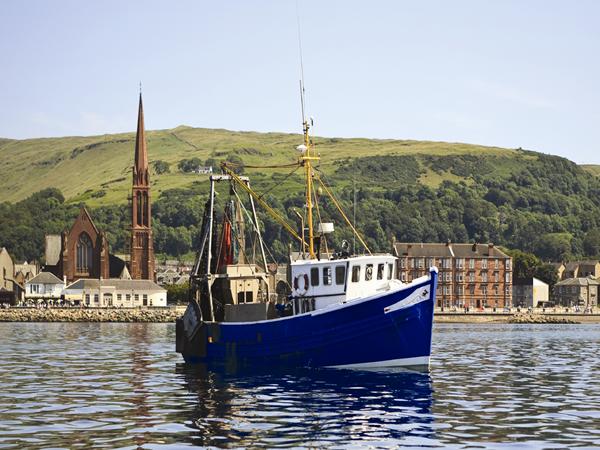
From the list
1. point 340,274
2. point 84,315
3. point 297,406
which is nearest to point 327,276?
point 340,274

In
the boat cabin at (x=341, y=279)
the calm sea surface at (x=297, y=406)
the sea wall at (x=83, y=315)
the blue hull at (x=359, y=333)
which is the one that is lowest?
the sea wall at (x=83, y=315)

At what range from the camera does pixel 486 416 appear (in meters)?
41.8

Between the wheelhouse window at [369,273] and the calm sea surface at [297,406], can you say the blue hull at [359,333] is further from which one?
the wheelhouse window at [369,273]

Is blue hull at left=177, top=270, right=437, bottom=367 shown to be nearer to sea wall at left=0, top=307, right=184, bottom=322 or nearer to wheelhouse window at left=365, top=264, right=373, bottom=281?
wheelhouse window at left=365, top=264, right=373, bottom=281

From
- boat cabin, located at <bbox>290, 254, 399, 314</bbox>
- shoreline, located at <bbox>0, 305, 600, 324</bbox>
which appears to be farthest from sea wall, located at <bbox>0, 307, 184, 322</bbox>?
boat cabin, located at <bbox>290, 254, 399, 314</bbox>

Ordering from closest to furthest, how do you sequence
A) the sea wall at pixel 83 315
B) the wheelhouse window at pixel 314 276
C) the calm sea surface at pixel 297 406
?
1. the calm sea surface at pixel 297 406
2. the wheelhouse window at pixel 314 276
3. the sea wall at pixel 83 315

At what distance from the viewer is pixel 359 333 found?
58.7 m

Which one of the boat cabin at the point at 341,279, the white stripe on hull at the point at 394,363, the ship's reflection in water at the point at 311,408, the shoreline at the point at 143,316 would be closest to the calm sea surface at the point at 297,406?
the ship's reflection in water at the point at 311,408

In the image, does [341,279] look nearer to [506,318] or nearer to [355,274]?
[355,274]

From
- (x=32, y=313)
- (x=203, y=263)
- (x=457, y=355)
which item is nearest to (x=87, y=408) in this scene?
(x=203, y=263)

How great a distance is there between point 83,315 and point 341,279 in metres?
128

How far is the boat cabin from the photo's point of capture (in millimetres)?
60812

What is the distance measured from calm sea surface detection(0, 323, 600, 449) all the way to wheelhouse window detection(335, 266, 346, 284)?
205 inches

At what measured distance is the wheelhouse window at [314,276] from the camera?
203ft
